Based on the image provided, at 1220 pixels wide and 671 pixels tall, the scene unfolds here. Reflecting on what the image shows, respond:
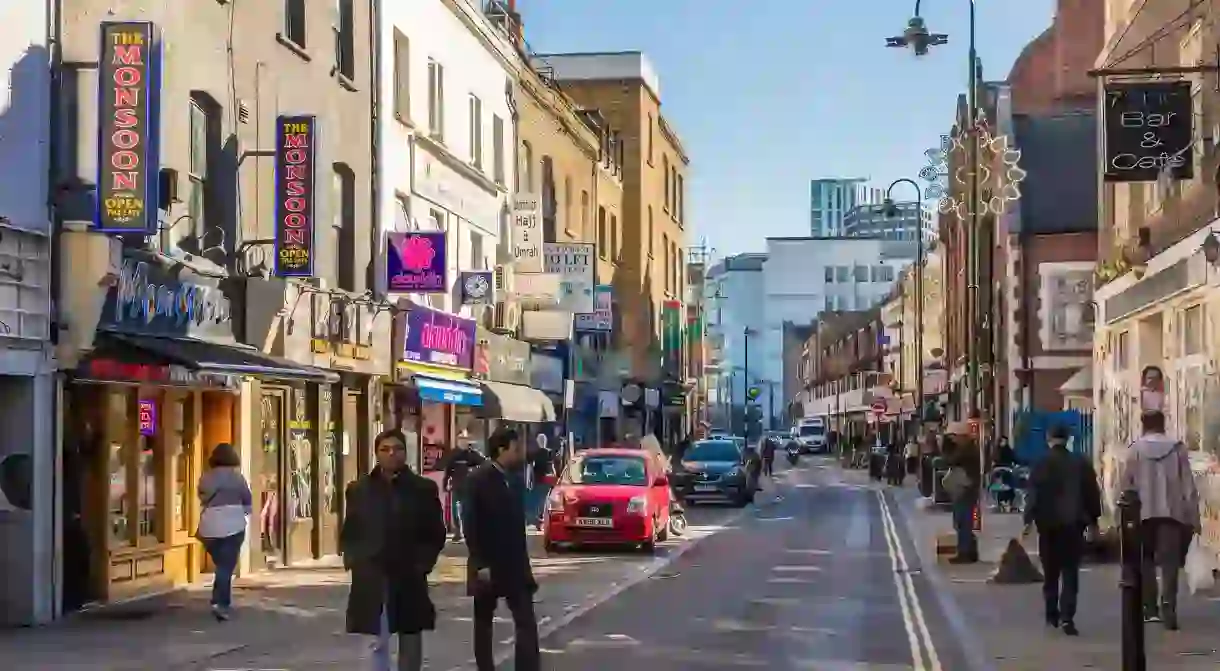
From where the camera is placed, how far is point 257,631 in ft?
52.7

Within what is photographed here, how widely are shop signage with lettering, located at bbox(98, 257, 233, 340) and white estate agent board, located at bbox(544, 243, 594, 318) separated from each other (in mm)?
20387

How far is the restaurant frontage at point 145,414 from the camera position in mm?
17406

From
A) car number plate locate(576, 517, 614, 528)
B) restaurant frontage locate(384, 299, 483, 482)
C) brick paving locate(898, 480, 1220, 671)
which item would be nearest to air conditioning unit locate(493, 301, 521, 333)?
restaurant frontage locate(384, 299, 483, 482)

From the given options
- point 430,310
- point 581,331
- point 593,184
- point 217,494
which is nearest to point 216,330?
point 217,494

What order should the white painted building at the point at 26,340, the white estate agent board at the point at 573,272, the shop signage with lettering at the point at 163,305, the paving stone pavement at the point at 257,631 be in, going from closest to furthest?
1. the paving stone pavement at the point at 257,631
2. the white painted building at the point at 26,340
3. the shop signage with lettering at the point at 163,305
4. the white estate agent board at the point at 573,272

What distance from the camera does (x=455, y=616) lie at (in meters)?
17.4

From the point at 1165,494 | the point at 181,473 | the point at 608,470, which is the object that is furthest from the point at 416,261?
the point at 1165,494

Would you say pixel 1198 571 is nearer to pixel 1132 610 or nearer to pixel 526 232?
pixel 1132 610

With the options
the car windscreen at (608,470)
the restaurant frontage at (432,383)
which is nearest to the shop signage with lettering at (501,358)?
the restaurant frontage at (432,383)

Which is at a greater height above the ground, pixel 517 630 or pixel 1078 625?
pixel 517 630

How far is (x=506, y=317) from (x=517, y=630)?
2687 cm

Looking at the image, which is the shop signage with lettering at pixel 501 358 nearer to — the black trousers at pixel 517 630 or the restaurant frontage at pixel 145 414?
the restaurant frontage at pixel 145 414

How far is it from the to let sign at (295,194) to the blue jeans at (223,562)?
5.56 meters

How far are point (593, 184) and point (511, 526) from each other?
39.8 m
